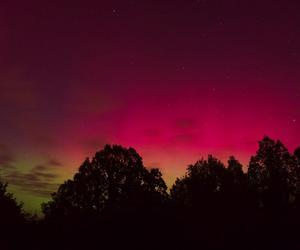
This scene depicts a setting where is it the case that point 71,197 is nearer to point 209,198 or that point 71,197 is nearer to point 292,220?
point 209,198

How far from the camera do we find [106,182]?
6050 cm

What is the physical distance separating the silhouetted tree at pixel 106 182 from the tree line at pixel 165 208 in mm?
161

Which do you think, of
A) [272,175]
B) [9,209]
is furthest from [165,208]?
[272,175]

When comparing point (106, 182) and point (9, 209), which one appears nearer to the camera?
point (9, 209)

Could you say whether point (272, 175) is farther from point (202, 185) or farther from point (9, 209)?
point (9, 209)

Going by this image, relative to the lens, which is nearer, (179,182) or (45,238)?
(45,238)

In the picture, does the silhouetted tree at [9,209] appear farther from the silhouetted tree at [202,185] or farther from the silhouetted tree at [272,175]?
the silhouetted tree at [272,175]

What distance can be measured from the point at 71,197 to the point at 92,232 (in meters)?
35.8

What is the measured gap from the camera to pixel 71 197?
62.0 m

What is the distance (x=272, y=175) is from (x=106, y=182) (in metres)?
27.5

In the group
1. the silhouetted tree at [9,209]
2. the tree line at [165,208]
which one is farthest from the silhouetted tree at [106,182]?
the silhouetted tree at [9,209]

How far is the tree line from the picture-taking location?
1080 inches

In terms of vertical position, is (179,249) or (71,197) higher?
(71,197)

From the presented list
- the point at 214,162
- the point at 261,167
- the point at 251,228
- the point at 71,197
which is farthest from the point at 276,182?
the point at 71,197
